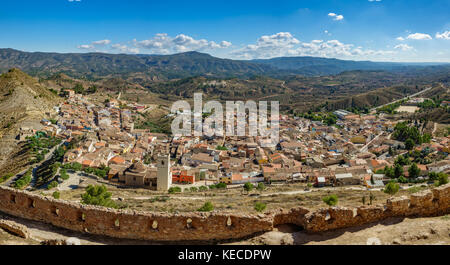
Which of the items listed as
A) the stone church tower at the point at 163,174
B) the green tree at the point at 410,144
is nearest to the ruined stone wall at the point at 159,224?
the stone church tower at the point at 163,174

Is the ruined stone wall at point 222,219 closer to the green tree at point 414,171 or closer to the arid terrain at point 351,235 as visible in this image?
the arid terrain at point 351,235

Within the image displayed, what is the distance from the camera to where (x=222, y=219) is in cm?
899

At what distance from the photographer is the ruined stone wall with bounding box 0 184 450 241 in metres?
9.04

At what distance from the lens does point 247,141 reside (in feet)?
192

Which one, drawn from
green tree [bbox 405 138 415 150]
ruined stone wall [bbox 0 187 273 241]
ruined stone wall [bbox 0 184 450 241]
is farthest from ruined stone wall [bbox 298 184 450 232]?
green tree [bbox 405 138 415 150]

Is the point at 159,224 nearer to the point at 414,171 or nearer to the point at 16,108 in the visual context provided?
the point at 414,171

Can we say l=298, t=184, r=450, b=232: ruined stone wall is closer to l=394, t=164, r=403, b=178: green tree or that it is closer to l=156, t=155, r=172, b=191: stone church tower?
l=156, t=155, r=172, b=191: stone church tower

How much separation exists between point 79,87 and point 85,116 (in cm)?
3014

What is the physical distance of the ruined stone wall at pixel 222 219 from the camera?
9.04 metres

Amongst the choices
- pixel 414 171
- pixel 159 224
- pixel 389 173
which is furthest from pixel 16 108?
pixel 414 171

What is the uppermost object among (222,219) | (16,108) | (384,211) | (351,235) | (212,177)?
(16,108)
